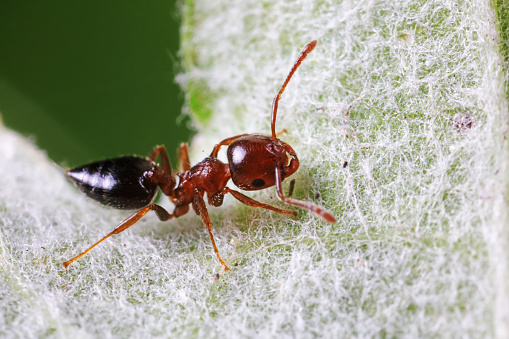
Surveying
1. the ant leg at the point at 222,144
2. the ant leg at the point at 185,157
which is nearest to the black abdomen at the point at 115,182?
the ant leg at the point at 185,157

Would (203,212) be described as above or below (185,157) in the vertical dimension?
below

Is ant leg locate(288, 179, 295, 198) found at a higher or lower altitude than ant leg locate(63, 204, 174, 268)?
higher

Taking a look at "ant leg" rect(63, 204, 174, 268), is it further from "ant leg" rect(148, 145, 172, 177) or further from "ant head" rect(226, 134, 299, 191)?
"ant head" rect(226, 134, 299, 191)

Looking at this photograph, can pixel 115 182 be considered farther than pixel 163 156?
No

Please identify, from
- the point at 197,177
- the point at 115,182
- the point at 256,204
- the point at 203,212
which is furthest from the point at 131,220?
the point at 256,204

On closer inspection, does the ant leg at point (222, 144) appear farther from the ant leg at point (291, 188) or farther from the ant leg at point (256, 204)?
the ant leg at point (291, 188)

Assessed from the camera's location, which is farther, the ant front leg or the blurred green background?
the blurred green background

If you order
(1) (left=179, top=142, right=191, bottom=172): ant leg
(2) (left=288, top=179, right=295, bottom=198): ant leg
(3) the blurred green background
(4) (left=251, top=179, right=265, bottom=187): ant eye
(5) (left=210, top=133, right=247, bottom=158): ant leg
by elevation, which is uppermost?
(3) the blurred green background

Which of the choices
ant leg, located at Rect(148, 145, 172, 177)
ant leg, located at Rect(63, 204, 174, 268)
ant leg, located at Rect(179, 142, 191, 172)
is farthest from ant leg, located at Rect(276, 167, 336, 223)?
ant leg, located at Rect(148, 145, 172, 177)

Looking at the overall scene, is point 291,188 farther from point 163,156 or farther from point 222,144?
point 163,156
